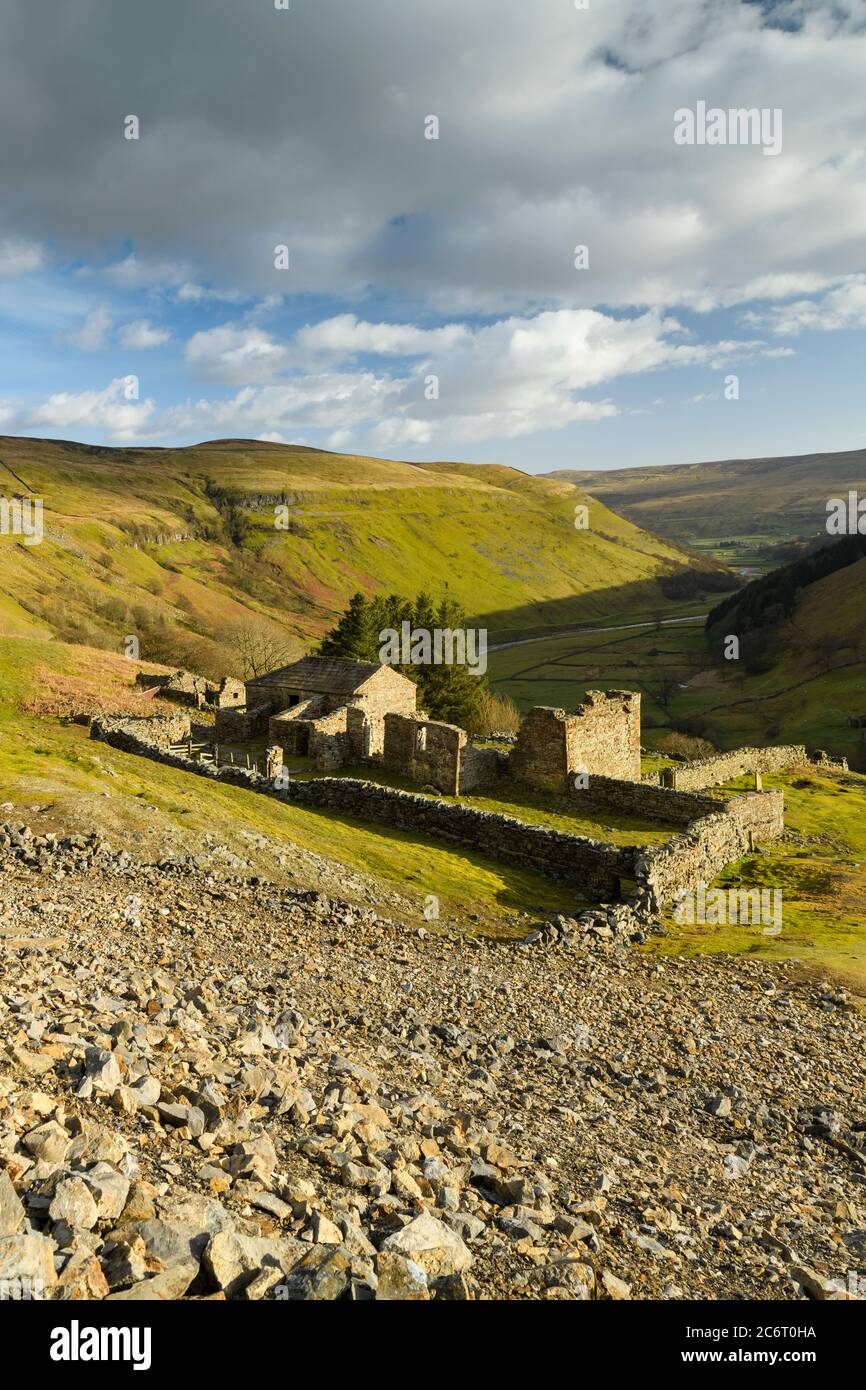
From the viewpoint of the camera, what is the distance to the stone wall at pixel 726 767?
40.1 meters

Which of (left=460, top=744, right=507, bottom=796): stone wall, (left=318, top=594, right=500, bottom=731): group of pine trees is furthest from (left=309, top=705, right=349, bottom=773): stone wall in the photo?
(left=318, top=594, right=500, bottom=731): group of pine trees

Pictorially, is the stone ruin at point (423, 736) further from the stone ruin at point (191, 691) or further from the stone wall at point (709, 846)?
the stone ruin at point (191, 691)

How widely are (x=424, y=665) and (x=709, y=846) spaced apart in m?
35.6

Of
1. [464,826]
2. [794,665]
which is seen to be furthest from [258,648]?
[794,665]

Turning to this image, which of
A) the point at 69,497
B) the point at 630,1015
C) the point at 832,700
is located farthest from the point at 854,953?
the point at 69,497

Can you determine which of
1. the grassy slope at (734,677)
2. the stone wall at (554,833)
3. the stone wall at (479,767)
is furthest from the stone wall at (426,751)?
the grassy slope at (734,677)

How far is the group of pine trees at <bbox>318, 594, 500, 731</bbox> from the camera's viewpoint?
5881cm

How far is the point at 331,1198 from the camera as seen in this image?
6.88 metres

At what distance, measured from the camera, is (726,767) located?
43688 millimetres

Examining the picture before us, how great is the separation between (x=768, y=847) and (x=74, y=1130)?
1129 inches

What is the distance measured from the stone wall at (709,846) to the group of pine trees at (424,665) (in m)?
28.5

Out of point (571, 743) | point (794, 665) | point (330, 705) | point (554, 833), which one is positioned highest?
point (794, 665)

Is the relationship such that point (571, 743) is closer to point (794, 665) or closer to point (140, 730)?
point (140, 730)

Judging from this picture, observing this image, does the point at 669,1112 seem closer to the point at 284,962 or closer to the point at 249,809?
the point at 284,962
